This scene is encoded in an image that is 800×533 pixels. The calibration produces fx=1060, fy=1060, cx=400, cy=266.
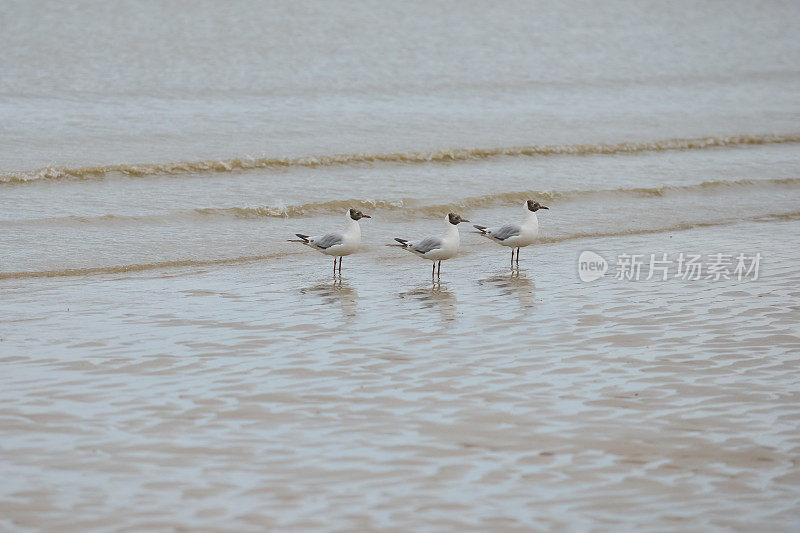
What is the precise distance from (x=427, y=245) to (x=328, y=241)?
1.15 m

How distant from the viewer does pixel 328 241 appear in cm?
1209


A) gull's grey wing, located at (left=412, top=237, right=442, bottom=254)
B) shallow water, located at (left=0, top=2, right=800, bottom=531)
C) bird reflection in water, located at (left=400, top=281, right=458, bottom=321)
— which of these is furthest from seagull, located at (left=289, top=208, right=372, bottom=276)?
bird reflection in water, located at (left=400, top=281, right=458, bottom=321)

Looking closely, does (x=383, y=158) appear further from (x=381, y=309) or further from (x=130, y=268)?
(x=381, y=309)

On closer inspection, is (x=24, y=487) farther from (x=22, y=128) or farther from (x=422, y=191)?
(x=22, y=128)

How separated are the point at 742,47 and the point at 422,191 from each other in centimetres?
2329

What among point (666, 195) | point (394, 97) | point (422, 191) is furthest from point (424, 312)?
point (394, 97)

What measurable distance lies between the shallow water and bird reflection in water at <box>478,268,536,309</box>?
6 cm

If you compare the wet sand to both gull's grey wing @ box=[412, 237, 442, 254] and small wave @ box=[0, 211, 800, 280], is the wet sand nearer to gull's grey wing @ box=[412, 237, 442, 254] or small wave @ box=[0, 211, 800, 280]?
gull's grey wing @ box=[412, 237, 442, 254]

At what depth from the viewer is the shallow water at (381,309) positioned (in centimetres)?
594

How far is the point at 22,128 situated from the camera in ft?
68.2

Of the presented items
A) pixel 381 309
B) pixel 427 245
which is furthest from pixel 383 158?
pixel 381 309

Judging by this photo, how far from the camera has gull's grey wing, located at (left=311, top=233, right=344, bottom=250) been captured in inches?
472

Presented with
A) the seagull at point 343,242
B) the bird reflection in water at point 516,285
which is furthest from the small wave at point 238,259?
the bird reflection in water at point 516,285

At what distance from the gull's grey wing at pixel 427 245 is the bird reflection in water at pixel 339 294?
947mm
